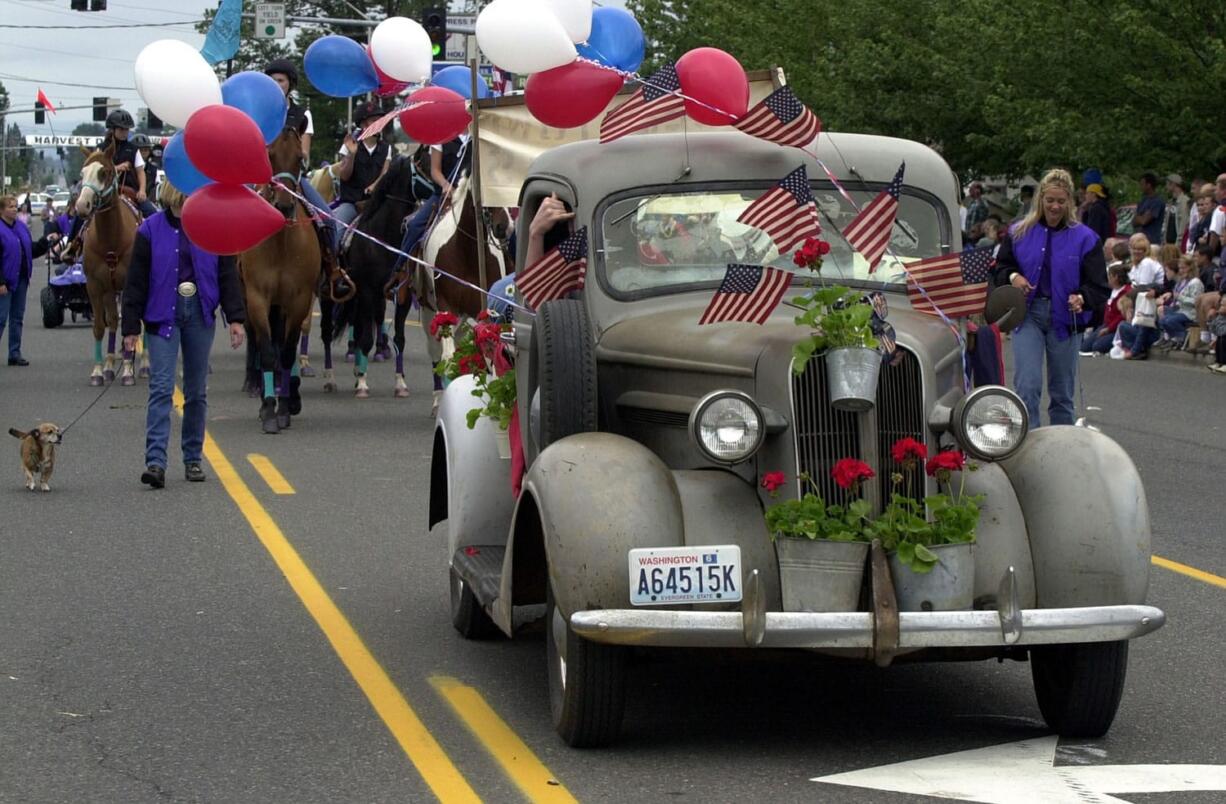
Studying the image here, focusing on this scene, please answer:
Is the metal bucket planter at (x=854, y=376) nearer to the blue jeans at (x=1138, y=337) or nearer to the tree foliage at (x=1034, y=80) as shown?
the blue jeans at (x=1138, y=337)

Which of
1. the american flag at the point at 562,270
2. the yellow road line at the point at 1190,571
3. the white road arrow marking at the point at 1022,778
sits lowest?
the yellow road line at the point at 1190,571

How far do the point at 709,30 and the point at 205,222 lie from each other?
3845 cm

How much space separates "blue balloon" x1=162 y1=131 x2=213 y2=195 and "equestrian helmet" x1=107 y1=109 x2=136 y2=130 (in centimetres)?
1084

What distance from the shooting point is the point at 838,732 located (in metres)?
6.99

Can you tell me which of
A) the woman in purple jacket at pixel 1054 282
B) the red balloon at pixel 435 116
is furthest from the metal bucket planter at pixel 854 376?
the woman in purple jacket at pixel 1054 282

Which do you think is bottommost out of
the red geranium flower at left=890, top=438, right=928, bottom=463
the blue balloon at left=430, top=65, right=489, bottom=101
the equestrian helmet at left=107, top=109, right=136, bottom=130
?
the red geranium flower at left=890, top=438, right=928, bottom=463

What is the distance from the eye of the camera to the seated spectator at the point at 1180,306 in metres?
24.2

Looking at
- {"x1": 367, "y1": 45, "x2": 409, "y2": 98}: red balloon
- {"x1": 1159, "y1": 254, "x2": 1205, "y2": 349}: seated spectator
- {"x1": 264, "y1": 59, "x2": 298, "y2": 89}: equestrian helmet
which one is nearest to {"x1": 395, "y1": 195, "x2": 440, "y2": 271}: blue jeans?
{"x1": 264, "y1": 59, "x2": 298, "y2": 89}: equestrian helmet

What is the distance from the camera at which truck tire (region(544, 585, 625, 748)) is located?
257 inches

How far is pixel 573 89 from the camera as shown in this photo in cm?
874

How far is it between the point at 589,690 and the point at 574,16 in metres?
3.75

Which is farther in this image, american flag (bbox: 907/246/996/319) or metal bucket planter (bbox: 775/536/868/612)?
american flag (bbox: 907/246/996/319)

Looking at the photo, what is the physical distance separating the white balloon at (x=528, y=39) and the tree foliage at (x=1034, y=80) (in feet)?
60.1

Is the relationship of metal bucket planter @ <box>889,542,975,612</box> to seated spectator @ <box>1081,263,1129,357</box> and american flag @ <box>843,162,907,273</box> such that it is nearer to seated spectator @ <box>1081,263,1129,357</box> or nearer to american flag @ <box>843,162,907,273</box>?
american flag @ <box>843,162,907,273</box>
